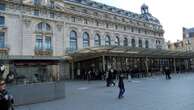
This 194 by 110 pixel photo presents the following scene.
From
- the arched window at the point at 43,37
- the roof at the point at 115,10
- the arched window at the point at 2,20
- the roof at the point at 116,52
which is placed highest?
the roof at the point at 115,10

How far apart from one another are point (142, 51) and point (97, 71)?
8250 mm

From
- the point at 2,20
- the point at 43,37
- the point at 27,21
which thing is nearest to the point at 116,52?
the point at 43,37

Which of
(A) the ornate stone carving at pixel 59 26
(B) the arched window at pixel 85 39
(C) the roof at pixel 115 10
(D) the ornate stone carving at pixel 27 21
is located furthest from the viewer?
(C) the roof at pixel 115 10

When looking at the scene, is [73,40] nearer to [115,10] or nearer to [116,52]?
[116,52]

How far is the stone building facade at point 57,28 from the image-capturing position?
1452 inches

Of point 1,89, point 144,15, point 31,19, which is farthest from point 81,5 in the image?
point 1,89

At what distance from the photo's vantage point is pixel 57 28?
42.7 m

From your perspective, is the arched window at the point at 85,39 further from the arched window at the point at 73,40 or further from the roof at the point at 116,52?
the roof at the point at 116,52

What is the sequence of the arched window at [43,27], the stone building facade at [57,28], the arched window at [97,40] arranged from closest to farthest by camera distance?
the stone building facade at [57,28]
the arched window at [43,27]
the arched window at [97,40]

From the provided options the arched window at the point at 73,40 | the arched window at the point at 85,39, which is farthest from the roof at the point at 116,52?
the arched window at the point at 85,39

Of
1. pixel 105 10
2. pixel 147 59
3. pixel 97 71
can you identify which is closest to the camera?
pixel 97 71

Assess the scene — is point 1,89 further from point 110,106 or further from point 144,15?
point 144,15

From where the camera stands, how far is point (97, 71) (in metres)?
35.3

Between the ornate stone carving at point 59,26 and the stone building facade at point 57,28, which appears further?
the ornate stone carving at point 59,26
